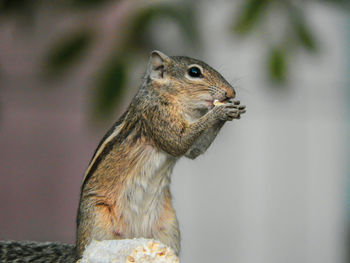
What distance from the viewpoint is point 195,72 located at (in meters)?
1.40

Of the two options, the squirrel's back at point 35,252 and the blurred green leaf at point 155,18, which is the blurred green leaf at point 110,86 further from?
the squirrel's back at point 35,252

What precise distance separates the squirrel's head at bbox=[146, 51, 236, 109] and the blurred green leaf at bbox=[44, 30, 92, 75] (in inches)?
5.9

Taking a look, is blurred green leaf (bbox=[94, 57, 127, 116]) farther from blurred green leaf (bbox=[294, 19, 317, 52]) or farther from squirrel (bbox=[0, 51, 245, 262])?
blurred green leaf (bbox=[294, 19, 317, 52])

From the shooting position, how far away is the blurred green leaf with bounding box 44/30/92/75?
1.26 meters

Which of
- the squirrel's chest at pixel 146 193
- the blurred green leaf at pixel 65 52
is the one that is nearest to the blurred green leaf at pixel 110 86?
the blurred green leaf at pixel 65 52

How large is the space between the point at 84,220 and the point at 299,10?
0.58m

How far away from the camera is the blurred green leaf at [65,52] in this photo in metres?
1.26

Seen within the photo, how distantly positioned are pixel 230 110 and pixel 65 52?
320mm

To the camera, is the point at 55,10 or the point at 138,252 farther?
the point at 55,10

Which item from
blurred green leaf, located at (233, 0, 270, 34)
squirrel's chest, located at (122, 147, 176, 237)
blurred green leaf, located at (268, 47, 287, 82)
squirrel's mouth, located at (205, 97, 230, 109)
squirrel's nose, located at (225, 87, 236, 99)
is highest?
blurred green leaf, located at (233, 0, 270, 34)

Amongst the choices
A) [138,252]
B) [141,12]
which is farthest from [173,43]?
[138,252]

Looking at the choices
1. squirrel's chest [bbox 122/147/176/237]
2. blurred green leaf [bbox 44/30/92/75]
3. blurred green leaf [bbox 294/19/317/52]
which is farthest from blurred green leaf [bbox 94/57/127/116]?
blurred green leaf [bbox 294/19/317/52]

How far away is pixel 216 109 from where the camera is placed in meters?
1.29

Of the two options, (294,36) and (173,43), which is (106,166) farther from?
(294,36)
